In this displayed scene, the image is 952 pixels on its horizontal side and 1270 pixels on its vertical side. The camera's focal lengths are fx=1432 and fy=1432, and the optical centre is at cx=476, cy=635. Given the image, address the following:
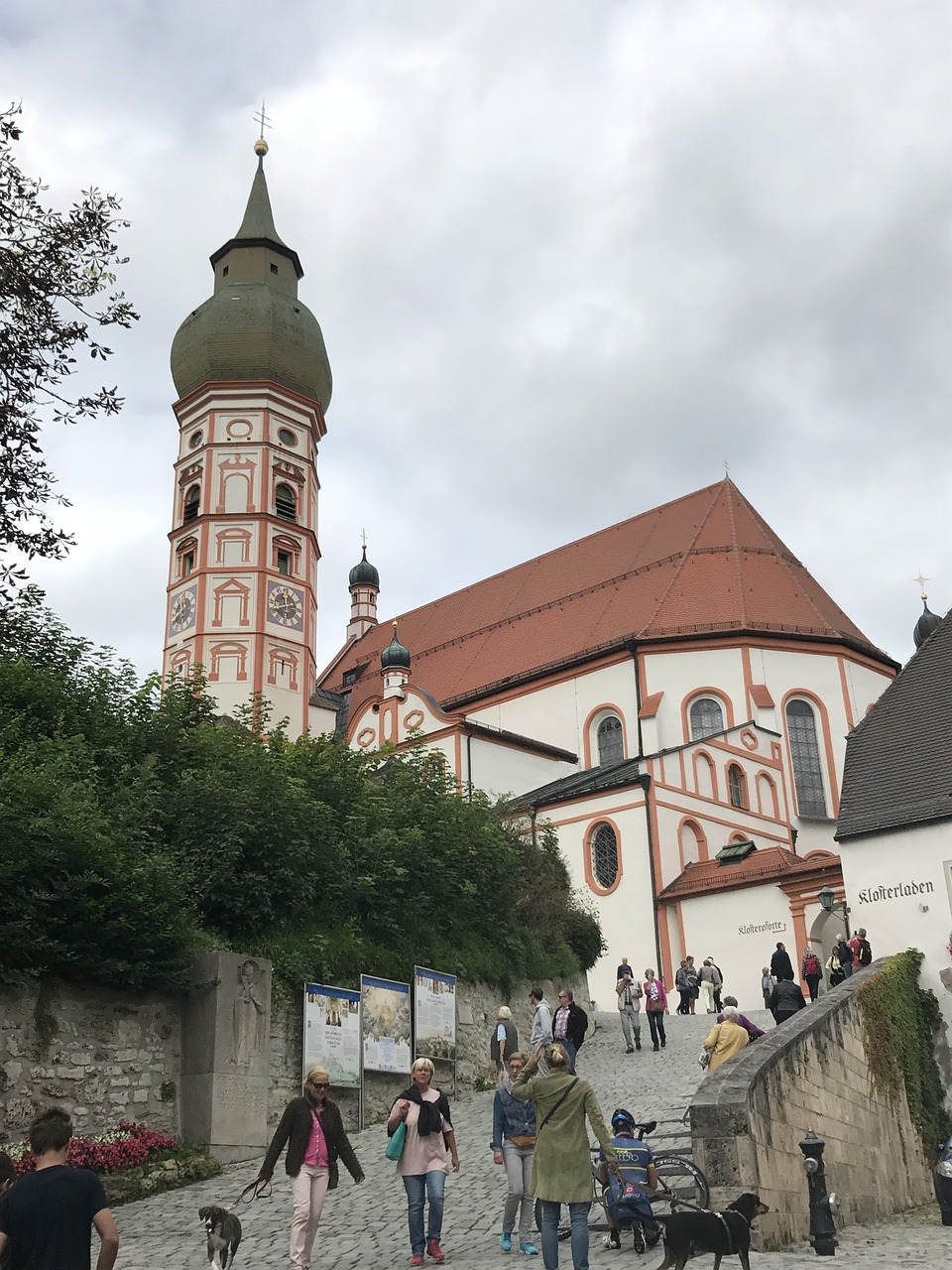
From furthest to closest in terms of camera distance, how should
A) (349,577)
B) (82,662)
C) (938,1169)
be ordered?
(349,577), (82,662), (938,1169)

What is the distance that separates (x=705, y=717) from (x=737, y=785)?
2.57m

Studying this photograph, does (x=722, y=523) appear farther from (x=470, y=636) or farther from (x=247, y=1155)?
(x=247, y=1155)

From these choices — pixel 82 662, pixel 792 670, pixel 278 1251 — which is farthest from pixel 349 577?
Answer: pixel 278 1251

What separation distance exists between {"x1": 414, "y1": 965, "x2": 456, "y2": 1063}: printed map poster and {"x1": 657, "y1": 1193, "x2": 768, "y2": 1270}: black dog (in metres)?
9.45

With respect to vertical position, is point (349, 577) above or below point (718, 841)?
above

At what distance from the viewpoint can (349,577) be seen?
6781cm

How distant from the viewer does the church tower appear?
44062 millimetres

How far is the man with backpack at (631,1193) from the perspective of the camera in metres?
9.61

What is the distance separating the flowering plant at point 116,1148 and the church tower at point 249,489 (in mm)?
29016

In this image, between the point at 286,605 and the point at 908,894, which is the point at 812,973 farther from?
the point at 286,605

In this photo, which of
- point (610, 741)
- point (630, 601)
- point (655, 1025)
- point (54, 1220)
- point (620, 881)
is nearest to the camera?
point (54, 1220)

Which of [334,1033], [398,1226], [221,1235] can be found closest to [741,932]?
[334,1033]

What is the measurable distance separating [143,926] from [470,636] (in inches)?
1325

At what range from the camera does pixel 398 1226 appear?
11.2 meters
